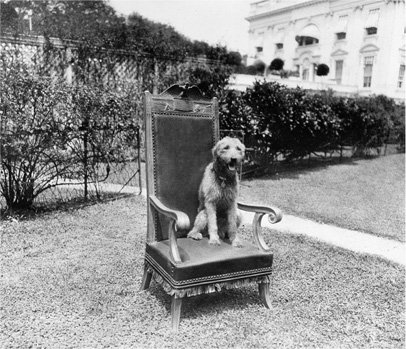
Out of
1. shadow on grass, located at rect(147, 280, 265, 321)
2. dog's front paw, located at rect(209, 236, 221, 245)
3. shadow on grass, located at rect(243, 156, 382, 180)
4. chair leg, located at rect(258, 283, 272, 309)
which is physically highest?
dog's front paw, located at rect(209, 236, 221, 245)

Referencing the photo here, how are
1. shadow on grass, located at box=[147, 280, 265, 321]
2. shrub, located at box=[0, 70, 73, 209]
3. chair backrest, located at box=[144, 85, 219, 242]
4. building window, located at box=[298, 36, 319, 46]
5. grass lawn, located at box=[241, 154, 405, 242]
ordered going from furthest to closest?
building window, located at box=[298, 36, 319, 46]
grass lawn, located at box=[241, 154, 405, 242]
shrub, located at box=[0, 70, 73, 209]
chair backrest, located at box=[144, 85, 219, 242]
shadow on grass, located at box=[147, 280, 265, 321]

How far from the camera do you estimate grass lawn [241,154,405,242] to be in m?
7.23

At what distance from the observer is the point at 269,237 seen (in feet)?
19.6

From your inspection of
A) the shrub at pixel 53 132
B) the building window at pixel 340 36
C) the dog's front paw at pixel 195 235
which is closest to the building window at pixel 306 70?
the building window at pixel 340 36

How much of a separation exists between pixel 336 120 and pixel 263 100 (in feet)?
11.9

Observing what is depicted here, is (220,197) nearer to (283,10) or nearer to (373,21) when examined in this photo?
(373,21)

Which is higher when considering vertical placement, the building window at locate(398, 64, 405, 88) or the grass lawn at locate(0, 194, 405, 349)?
the building window at locate(398, 64, 405, 88)

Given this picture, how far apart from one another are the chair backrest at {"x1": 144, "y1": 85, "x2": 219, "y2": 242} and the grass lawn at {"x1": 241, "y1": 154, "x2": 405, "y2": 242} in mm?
3862

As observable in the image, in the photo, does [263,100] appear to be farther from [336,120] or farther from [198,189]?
[198,189]

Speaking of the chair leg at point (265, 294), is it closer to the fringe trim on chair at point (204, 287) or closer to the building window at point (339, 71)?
the fringe trim on chair at point (204, 287)

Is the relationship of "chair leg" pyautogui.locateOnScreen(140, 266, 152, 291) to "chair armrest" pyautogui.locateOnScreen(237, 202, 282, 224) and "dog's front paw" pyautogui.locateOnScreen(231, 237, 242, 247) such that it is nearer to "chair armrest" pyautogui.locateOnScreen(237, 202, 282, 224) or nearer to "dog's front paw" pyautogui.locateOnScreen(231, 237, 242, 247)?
"dog's front paw" pyautogui.locateOnScreen(231, 237, 242, 247)

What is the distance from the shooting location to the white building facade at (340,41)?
95.0 feet

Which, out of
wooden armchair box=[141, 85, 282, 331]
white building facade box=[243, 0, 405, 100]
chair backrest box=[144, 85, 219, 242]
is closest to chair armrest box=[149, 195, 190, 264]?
wooden armchair box=[141, 85, 282, 331]

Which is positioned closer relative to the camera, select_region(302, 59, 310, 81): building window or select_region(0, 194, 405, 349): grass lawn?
select_region(0, 194, 405, 349): grass lawn
